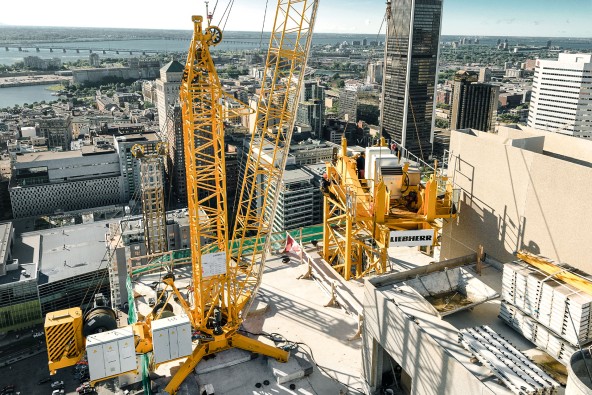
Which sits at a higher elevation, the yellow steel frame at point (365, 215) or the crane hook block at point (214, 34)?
the crane hook block at point (214, 34)

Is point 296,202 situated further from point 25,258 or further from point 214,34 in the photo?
point 214,34

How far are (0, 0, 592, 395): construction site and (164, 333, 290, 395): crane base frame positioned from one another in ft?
0.26

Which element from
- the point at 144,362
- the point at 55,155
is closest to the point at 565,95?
the point at 55,155

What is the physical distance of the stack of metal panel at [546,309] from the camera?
43.6 feet

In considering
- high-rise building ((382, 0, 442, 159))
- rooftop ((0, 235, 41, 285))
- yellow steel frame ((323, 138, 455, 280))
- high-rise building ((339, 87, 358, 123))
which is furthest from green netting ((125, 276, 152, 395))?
high-rise building ((339, 87, 358, 123))

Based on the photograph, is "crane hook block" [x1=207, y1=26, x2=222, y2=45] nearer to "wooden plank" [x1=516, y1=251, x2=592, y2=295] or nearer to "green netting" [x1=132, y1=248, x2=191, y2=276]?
"green netting" [x1=132, y1=248, x2=191, y2=276]

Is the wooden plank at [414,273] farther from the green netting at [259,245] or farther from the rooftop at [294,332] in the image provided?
the green netting at [259,245]

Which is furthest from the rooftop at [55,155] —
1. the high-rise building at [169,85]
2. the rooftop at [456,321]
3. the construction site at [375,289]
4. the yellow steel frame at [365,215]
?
the rooftop at [456,321]

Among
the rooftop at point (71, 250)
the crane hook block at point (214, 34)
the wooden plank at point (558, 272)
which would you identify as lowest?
the rooftop at point (71, 250)

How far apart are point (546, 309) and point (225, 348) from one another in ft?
44.9

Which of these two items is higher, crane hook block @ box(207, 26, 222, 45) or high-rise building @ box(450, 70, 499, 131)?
crane hook block @ box(207, 26, 222, 45)

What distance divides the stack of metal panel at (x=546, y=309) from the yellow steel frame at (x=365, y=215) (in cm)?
746

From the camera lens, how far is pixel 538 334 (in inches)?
564

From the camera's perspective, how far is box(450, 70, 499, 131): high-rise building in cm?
13012
